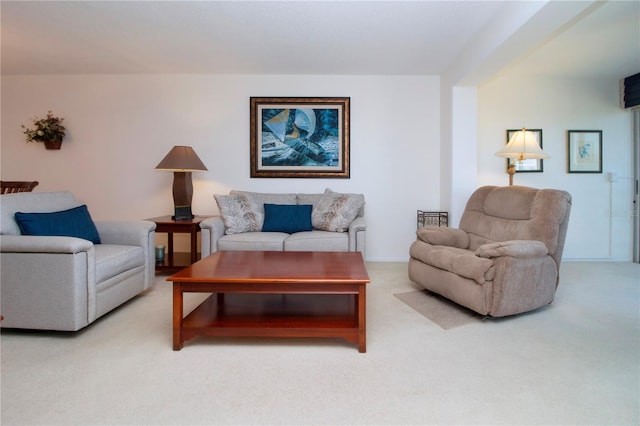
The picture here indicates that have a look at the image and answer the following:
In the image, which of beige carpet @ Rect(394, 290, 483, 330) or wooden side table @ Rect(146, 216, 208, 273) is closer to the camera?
beige carpet @ Rect(394, 290, 483, 330)

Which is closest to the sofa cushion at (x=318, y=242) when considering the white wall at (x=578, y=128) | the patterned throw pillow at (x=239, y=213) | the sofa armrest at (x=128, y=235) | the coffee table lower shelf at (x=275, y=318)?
the patterned throw pillow at (x=239, y=213)

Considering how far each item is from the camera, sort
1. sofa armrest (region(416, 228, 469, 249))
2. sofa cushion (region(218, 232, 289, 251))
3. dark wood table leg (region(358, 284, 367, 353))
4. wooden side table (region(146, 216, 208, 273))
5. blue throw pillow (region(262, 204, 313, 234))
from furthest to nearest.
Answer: blue throw pillow (region(262, 204, 313, 234)) < wooden side table (region(146, 216, 208, 273)) < sofa cushion (region(218, 232, 289, 251)) < sofa armrest (region(416, 228, 469, 249)) < dark wood table leg (region(358, 284, 367, 353))

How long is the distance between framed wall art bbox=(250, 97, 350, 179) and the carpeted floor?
2355 mm

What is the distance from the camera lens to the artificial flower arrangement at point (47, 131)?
14.3ft

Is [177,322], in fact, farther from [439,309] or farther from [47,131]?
[47,131]

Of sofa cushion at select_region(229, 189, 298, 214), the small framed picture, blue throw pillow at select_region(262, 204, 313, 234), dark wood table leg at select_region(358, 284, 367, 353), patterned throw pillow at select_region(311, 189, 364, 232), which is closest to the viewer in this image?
dark wood table leg at select_region(358, 284, 367, 353)

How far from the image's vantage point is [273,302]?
2.44m

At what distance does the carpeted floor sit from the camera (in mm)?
1430

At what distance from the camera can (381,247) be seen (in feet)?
14.8

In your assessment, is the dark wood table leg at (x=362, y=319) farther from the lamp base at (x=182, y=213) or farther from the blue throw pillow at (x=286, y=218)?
the lamp base at (x=182, y=213)

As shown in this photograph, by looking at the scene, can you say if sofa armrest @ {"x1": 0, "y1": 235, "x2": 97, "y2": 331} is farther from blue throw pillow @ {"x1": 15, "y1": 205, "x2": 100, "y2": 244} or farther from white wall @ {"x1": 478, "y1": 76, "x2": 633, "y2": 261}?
white wall @ {"x1": 478, "y1": 76, "x2": 633, "y2": 261}

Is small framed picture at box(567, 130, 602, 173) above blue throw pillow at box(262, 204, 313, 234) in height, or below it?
above

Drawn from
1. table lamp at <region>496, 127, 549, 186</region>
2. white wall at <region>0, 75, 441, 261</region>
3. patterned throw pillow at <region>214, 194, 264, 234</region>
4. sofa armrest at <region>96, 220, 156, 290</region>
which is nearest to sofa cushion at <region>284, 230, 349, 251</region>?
patterned throw pillow at <region>214, 194, 264, 234</region>

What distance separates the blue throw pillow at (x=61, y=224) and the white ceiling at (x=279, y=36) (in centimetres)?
171
